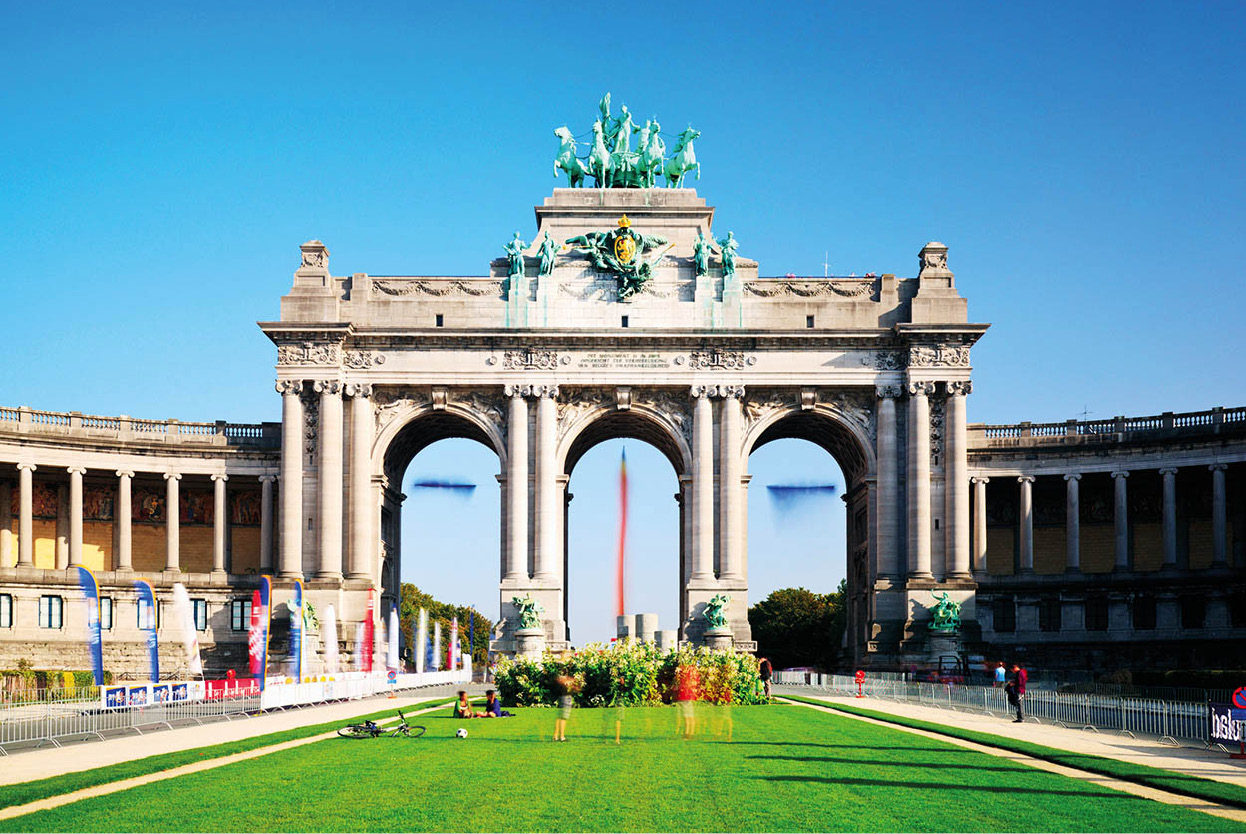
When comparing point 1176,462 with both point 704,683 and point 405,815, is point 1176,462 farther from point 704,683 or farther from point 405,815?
point 405,815

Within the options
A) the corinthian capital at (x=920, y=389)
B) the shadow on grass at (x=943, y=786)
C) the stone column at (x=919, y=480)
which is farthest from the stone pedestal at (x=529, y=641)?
the shadow on grass at (x=943, y=786)

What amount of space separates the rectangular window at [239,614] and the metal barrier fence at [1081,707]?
36.4 m

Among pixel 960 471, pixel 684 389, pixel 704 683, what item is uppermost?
pixel 684 389

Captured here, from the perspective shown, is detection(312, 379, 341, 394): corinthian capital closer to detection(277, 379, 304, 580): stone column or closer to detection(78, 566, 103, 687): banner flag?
detection(277, 379, 304, 580): stone column

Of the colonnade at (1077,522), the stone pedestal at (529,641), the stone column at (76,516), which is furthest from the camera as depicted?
the colonnade at (1077,522)

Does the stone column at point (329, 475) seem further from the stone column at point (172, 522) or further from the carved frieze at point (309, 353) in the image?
the stone column at point (172, 522)

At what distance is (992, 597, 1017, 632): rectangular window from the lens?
278 ft

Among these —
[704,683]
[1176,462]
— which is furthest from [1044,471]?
[704,683]

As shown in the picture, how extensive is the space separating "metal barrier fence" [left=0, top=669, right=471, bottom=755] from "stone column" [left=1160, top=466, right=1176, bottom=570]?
4490 cm

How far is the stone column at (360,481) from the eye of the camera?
80.1m

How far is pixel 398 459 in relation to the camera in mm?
87938

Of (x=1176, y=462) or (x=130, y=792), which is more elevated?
(x=1176, y=462)

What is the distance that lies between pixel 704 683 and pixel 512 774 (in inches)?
947

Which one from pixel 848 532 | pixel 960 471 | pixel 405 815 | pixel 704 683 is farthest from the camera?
pixel 848 532
